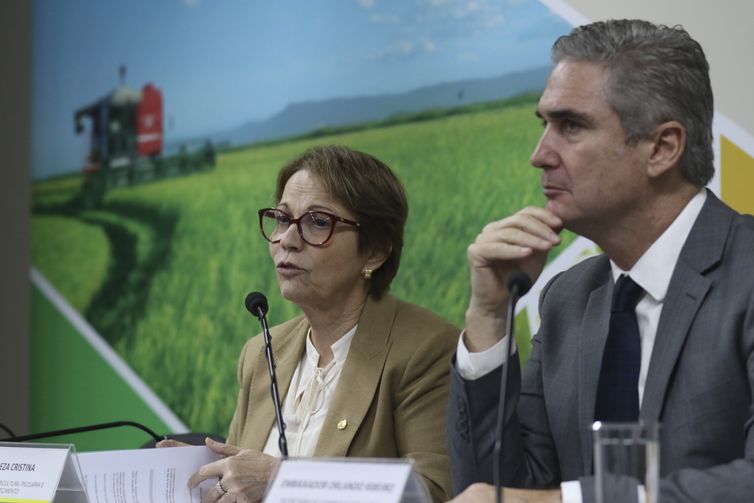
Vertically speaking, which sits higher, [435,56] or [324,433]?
[435,56]

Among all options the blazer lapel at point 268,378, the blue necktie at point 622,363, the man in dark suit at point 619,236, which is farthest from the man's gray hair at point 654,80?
the blazer lapel at point 268,378

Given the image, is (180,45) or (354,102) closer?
(354,102)

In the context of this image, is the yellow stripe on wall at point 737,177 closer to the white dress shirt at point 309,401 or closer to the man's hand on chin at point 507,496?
the white dress shirt at point 309,401

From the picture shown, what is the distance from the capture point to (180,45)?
14.7 feet

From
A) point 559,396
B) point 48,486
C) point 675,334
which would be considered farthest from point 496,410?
point 48,486

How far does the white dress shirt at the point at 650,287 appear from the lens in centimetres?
221

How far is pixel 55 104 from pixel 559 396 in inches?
124

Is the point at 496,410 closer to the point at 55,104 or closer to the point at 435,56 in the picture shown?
the point at 435,56

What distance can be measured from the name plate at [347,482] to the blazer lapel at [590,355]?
1.93 ft

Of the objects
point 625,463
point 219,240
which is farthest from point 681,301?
point 219,240

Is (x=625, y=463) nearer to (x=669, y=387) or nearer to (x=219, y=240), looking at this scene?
(x=669, y=387)

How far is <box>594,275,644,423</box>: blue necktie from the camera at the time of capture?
2.23 m

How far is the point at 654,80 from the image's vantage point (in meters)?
2.21

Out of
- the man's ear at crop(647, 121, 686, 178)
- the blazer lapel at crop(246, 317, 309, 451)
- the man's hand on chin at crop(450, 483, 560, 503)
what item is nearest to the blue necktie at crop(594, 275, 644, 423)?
the man's ear at crop(647, 121, 686, 178)
